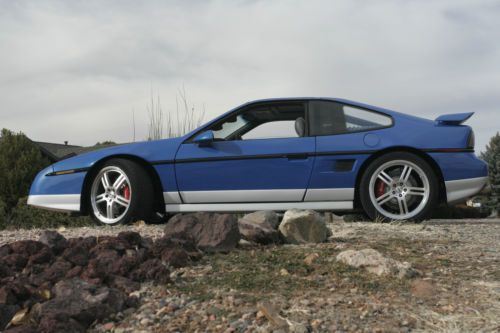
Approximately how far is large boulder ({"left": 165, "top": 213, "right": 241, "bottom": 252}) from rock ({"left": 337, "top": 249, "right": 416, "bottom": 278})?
851mm

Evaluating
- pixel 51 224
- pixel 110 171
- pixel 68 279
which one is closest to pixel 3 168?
pixel 51 224

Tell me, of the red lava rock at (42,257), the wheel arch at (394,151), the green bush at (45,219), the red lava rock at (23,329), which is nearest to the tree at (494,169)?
the green bush at (45,219)

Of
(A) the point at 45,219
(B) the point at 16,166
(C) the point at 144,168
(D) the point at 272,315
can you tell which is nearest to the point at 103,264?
(D) the point at 272,315

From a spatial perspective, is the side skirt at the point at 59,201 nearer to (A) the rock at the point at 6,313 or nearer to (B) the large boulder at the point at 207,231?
(B) the large boulder at the point at 207,231

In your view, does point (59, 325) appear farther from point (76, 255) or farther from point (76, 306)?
point (76, 255)

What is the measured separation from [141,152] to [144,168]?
18 centimetres

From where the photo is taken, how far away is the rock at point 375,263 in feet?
12.3

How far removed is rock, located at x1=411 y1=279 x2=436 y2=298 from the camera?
3434 millimetres

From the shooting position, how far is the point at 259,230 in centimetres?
461

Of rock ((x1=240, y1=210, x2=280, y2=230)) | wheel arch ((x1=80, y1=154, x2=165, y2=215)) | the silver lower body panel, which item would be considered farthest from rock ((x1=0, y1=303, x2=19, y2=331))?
the silver lower body panel

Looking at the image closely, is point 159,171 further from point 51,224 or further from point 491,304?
point 51,224

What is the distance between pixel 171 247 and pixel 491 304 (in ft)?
6.78

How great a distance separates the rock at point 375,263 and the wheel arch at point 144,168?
2.80 metres

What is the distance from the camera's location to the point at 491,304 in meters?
3.34
